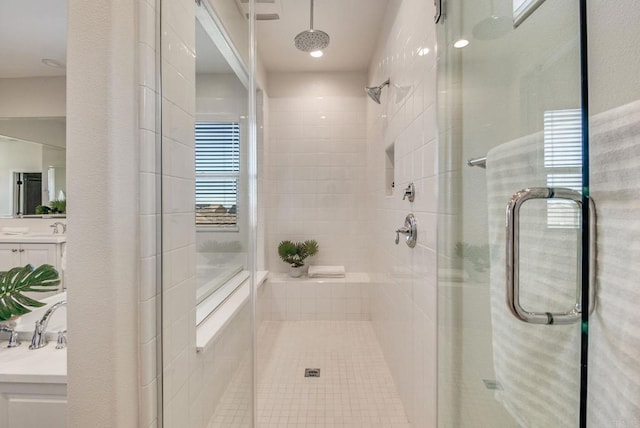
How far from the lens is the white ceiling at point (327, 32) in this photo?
2.34 m

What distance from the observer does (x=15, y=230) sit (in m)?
1.99

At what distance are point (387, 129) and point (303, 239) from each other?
1665 mm

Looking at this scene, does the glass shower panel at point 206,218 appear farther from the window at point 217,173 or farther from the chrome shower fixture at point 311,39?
the chrome shower fixture at point 311,39

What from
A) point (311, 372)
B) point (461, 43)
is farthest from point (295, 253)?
point (461, 43)

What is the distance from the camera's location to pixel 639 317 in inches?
16.8

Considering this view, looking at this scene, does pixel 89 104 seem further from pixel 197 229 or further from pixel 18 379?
pixel 18 379

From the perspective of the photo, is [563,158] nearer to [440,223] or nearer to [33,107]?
[440,223]

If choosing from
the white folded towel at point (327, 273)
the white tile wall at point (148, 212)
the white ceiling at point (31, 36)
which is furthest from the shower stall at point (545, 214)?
the white ceiling at point (31, 36)

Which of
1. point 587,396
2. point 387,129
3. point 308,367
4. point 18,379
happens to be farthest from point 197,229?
point 387,129

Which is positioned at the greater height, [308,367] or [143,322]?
[143,322]

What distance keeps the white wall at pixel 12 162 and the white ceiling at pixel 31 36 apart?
54cm

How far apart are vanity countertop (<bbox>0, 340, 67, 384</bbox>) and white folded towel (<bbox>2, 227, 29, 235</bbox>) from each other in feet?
3.75

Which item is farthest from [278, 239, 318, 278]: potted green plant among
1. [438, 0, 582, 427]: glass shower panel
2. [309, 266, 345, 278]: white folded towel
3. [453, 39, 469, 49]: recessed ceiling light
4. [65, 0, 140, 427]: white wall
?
[453, 39, 469, 49]: recessed ceiling light

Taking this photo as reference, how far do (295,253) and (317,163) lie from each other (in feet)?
3.54
